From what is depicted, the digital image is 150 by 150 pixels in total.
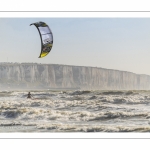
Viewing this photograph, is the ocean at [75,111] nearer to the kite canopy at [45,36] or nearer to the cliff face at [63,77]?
the cliff face at [63,77]

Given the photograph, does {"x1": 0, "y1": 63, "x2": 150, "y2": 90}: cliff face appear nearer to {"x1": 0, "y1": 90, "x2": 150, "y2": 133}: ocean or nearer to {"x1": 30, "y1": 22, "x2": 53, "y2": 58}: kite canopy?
{"x1": 0, "y1": 90, "x2": 150, "y2": 133}: ocean

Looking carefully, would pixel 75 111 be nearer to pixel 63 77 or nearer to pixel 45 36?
pixel 63 77

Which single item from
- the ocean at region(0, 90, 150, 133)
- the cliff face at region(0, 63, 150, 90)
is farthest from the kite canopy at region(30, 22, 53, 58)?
the ocean at region(0, 90, 150, 133)

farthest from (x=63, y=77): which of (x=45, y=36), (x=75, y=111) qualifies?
(x=45, y=36)

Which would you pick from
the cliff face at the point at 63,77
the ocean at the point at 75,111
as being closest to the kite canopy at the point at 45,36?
the cliff face at the point at 63,77

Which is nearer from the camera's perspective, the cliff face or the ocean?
the ocean
